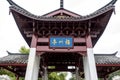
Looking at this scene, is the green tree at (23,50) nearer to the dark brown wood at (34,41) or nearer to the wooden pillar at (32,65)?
the dark brown wood at (34,41)

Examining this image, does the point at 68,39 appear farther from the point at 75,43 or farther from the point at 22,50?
the point at 22,50

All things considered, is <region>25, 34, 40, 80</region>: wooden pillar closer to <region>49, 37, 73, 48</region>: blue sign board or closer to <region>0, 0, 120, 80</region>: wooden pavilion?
<region>0, 0, 120, 80</region>: wooden pavilion

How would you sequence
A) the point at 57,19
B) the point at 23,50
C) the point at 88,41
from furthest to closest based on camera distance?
the point at 23,50
the point at 88,41
the point at 57,19

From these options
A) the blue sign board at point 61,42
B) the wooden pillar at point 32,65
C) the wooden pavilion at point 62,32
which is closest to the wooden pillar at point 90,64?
the wooden pavilion at point 62,32

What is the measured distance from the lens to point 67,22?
962 cm

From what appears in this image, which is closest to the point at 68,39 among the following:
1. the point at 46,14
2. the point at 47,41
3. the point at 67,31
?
the point at 67,31

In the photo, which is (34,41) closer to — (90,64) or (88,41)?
Result: (88,41)

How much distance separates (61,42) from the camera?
31.9ft

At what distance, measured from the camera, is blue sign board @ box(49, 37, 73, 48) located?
9.69 meters

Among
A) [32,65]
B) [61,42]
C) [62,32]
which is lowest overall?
[32,65]

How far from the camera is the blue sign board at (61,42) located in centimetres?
969

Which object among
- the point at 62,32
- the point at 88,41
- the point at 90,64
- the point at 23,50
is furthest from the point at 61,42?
the point at 23,50

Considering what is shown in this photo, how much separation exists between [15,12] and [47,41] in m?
2.26

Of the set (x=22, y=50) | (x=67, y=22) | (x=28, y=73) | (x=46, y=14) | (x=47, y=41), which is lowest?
(x=28, y=73)
